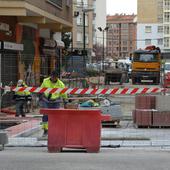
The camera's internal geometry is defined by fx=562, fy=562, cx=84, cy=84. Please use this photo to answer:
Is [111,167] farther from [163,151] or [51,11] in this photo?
[51,11]

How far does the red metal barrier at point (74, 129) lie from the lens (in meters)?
11.9

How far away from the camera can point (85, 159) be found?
10906 millimetres

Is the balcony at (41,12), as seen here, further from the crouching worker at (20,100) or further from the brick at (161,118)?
the brick at (161,118)

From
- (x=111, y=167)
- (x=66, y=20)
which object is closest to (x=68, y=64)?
(x=66, y=20)

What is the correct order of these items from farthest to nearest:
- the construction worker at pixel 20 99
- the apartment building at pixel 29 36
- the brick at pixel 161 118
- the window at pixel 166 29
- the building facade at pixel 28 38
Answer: the window at pixel 166 29, the apartment building at pixel 29 36, the building facade at pixel 28 38, the construction worker at pixel 20 99, the brick at pixel 161 118

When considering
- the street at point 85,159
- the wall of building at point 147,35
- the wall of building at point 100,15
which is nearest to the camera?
the street at point 85,159

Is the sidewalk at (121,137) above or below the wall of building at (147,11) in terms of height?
below

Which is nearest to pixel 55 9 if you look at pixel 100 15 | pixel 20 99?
pixel 20 99

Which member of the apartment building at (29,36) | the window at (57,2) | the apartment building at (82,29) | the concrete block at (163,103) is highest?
the apartment building at (82,29)

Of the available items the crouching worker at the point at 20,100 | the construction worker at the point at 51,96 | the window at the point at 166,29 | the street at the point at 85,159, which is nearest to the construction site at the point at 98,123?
the construction worker at the point at 51,96

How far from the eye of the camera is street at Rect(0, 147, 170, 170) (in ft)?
32.6

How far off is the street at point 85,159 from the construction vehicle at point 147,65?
3863 cm

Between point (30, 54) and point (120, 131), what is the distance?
12489 mm

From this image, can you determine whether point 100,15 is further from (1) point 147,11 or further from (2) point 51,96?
(2) point 51,96
